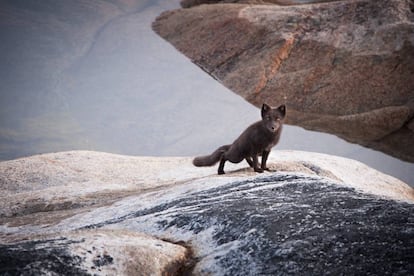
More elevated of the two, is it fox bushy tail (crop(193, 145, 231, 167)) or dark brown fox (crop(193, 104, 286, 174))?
dark brown fox (crop(193, 104, 286, 174))

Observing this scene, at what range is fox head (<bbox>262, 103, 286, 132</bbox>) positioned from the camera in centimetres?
902

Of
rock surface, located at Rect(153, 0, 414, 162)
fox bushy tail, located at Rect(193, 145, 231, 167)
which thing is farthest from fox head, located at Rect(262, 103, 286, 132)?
rock surface, located at Rect(153, 0, 414, 162)

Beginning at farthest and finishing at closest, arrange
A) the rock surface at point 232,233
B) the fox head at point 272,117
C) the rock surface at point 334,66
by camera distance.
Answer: the rock surface at point 334,66, the fox head at point 272,117, the rock surface at point 232,233

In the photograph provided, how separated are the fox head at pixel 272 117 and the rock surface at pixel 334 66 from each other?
691cm

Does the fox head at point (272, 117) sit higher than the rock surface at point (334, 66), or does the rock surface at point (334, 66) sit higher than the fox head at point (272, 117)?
the rock surface at point (334, 66)

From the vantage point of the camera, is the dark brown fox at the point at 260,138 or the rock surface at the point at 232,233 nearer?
the rock surface at the point at 232,233

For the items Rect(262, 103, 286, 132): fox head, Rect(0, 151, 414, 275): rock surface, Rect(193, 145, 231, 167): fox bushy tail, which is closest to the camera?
Rect(0, 151, 414, 275): rock surface

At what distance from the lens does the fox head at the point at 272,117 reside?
9.02 m

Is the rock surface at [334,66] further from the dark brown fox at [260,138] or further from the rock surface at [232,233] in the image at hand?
the rock surface at [232,233]

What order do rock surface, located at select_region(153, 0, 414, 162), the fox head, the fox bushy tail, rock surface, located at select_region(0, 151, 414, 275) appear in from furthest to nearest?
rock surface, located at select_region(153, 0, 414, 162)
the fox bushy tail
the fox head
rock surface, located at select_region(0, 151, 414, 275)

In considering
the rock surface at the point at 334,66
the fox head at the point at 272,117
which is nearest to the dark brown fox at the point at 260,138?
the fox head at the point at 272,117

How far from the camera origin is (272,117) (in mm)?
9086

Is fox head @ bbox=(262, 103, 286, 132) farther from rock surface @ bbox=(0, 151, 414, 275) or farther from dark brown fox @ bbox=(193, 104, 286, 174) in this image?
rock surface @ bbox=(0, 151, 414, 275)

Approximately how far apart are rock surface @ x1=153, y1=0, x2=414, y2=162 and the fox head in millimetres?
6914
